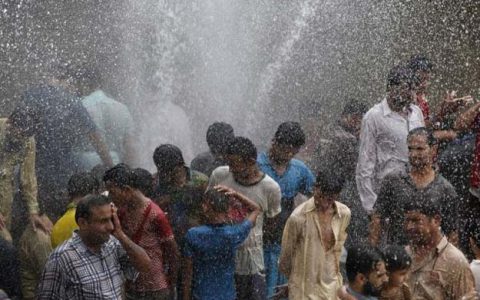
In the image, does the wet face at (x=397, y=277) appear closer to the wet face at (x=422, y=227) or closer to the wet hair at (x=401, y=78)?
the wet face at (x=422, y=227)

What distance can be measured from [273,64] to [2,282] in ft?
21.1

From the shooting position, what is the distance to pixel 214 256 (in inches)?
239

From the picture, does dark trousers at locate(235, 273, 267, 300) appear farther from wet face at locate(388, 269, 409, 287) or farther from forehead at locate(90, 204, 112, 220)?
wet face at locate(388, 269, 409, 287)

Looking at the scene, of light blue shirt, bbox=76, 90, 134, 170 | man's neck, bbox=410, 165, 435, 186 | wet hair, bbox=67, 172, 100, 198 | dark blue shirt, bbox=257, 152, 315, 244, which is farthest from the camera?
light blue shirt, bbox=76, 90, 134, 170

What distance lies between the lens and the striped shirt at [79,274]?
5031 millimetres

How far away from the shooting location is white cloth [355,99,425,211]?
7.14 meters

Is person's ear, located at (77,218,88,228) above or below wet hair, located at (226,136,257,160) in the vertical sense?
below

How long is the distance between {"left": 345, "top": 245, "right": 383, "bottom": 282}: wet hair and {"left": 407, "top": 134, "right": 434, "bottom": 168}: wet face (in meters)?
1.60

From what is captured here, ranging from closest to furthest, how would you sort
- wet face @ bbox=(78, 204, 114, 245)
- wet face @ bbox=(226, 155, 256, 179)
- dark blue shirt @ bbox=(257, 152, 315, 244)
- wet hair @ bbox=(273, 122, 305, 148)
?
1. wet face @ bbox=(78, 204, 114, 245)
2. wet face @ bbox=(226, 155, 256, 179)
3. wet hair @ bbox=(273, 122, 305, 148)
4. dark blue shirt @ bbox=(257, 152, 315, 244)

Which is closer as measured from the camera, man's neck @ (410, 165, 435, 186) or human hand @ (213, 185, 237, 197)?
human hand @ (213, 185, 237, 197)

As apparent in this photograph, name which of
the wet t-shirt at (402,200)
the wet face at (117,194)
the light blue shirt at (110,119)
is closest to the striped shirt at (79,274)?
the wet face at (117,194)

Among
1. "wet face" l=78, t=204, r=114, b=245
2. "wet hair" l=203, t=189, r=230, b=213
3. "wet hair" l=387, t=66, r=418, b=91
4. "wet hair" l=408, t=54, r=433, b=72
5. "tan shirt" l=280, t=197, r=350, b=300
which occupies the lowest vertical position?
"tan shirt" l=280, t=197, r=350, b=300

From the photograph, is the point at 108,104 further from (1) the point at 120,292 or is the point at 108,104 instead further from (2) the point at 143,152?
(1) the point at 120,292

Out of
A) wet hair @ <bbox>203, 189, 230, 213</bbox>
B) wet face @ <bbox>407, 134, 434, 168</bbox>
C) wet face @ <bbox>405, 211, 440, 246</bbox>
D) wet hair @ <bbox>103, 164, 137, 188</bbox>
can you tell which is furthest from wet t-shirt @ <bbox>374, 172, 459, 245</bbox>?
wet hair @ <bbox>103, 164, 137, 188</bbox>
